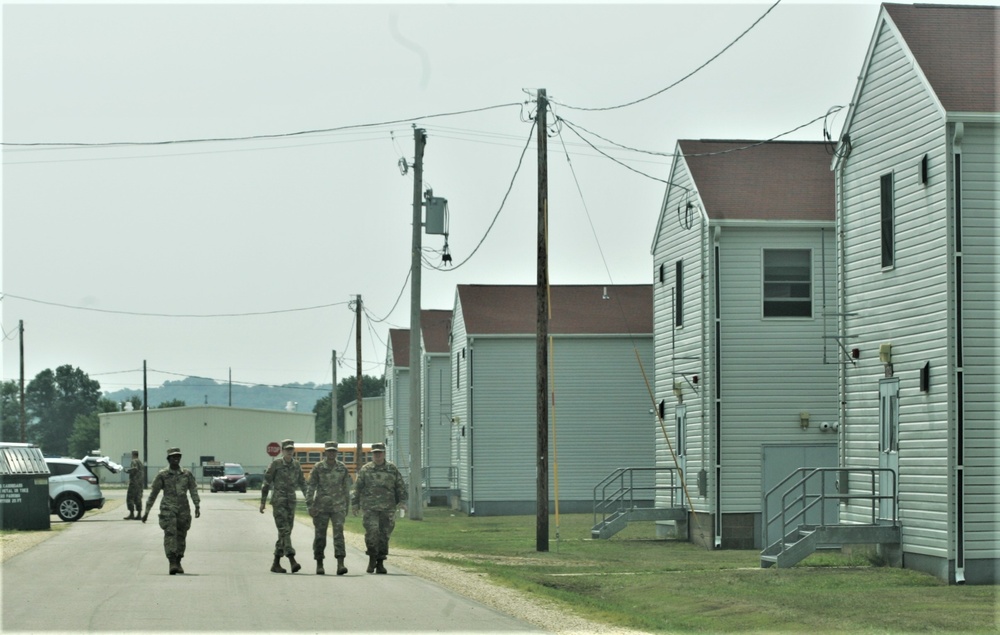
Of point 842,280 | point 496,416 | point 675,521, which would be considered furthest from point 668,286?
point 496,416

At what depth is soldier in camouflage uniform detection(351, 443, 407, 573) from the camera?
2069 centimetres

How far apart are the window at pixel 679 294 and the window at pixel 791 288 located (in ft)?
7.85

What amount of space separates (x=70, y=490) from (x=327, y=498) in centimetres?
1993

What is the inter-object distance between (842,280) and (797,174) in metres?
7.28

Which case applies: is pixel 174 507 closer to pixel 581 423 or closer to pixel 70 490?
pixel 70 490

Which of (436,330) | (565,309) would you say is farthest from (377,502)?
(436,330)

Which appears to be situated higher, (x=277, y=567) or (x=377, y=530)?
(x=377, y=530)

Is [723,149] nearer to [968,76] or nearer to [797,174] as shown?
[797,174]

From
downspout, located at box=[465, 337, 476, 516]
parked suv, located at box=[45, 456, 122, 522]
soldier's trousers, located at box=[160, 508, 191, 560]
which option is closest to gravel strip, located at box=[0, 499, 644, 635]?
soldier's trousers, located at box=[160, 508, 191, 560]

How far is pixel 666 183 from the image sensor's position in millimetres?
32906

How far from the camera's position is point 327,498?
2100cm

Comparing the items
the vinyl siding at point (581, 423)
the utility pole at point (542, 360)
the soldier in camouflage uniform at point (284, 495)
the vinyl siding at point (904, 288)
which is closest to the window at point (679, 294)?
the utility pole at point (542, 360)

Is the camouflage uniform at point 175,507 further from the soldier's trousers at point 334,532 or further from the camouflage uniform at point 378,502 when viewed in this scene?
the camouflage uniform at point 378,502

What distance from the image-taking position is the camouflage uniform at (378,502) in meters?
20.7
